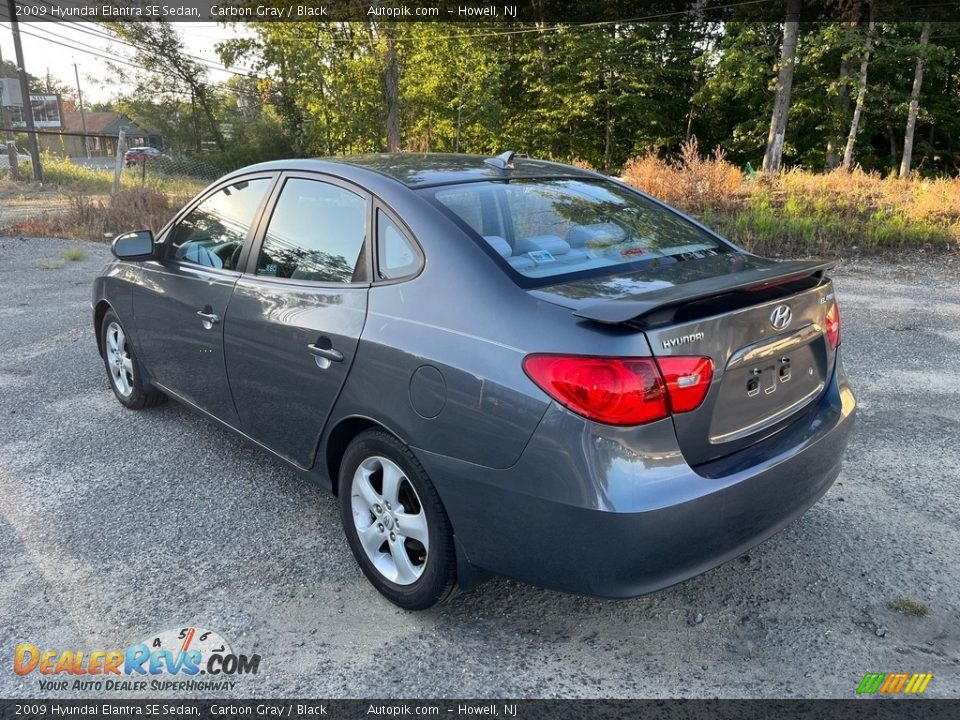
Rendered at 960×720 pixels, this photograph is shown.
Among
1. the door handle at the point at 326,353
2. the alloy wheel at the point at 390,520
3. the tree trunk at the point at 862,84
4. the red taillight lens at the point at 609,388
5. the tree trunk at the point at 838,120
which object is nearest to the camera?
the red taillight lens at the point at 609,388

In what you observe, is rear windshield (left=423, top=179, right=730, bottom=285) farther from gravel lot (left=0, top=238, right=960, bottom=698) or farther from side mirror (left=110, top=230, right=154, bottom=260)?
side mirror (left=110, top=230, right=154, bottom=260)

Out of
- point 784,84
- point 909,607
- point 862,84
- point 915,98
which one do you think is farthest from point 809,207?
point 915,98

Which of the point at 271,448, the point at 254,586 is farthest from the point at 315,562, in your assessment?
the point at 271,448

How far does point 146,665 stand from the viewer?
2426mm

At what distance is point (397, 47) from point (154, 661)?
99.8 feet

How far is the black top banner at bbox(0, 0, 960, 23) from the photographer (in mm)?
26891

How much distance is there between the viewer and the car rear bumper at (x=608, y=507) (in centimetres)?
203

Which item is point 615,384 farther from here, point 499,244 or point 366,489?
point 366,489

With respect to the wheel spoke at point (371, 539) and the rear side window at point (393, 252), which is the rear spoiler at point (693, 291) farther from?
the wheel spoke at point (371, 539)

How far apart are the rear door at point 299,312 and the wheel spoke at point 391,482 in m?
0.36

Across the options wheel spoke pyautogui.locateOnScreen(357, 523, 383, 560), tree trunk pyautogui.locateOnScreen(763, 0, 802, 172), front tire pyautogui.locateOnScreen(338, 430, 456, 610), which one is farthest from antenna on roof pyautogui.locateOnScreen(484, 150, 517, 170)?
tree trunk pyautogui.locateOnScreen(763, 0, 802, 172)

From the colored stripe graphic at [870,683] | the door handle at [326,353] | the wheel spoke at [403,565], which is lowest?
the colored stripe graphic at [870,683]

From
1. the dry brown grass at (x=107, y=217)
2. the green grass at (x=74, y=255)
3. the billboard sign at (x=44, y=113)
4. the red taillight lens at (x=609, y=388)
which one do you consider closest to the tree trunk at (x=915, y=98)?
the dry brown grass at (x=107, y=217)

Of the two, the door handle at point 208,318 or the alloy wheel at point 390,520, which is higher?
the door handle at point 208,318
